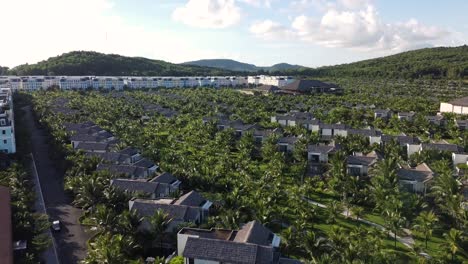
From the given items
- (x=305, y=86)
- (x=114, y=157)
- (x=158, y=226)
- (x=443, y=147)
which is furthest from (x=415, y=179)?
(x=305, y=86)

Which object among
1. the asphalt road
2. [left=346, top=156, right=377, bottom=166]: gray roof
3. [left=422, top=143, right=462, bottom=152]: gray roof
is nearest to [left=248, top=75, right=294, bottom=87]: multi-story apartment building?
[left=422, top=143, right=462, bottom=152]: gray roof

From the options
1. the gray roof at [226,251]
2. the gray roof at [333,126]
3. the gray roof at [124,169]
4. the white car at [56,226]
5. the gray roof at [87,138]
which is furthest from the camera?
the gray roof at [333,126]

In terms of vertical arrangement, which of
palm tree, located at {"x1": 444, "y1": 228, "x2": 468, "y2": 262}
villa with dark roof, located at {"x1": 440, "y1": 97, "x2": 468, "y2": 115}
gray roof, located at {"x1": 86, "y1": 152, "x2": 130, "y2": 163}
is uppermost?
villa with dark roof, located at {"x1": 440, "y1": 97, "x2": 468, "y2": 115}

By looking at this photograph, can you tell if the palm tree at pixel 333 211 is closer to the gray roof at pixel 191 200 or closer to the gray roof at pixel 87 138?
the gray roof at pixel 191 200

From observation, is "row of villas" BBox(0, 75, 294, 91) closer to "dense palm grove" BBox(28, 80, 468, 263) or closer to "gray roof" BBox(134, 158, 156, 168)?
"dense palm grove" BBox(28, 80, 468, 263)

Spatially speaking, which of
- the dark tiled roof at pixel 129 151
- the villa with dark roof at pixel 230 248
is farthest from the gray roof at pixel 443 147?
the dark tiled roof at pixel 129 151

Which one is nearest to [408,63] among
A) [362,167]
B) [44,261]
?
[362,167]

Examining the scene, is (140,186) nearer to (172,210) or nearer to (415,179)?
(172,210)
